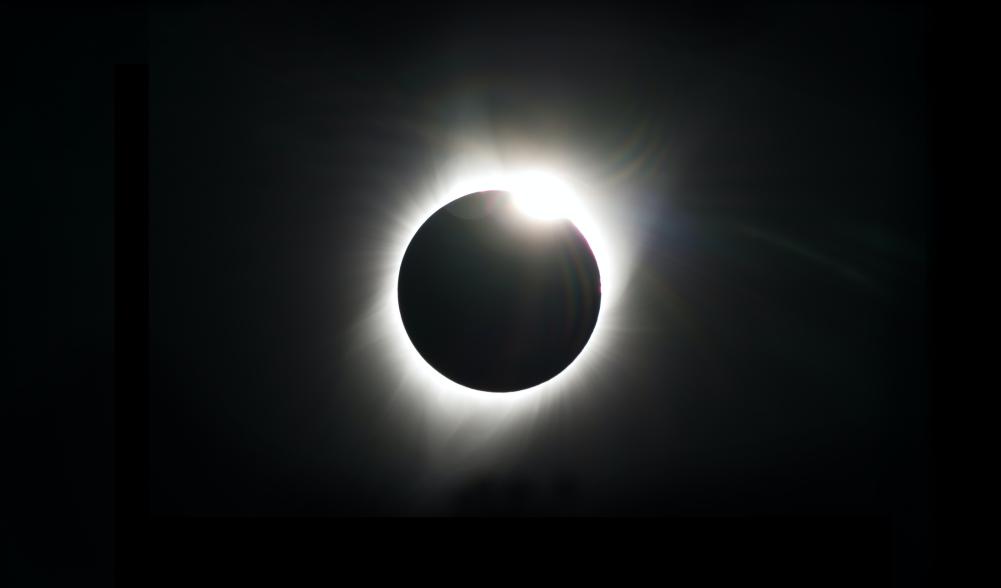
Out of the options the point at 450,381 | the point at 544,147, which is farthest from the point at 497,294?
the point at 544,147

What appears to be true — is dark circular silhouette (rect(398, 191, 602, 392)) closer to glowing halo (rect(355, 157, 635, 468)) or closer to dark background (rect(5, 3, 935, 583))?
glowing halo (rect(355, 157, 635, 468))

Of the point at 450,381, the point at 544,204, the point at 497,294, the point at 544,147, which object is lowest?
the point at 450,381

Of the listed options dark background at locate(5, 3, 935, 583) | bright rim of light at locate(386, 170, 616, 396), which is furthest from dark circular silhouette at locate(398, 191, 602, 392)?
dark background at locate(5, 3, 935, 583)

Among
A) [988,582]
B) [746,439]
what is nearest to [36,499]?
[746,439]

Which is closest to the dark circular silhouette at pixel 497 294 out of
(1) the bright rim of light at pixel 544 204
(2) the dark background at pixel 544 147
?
(1) the bright rim of light at pixel 544 204

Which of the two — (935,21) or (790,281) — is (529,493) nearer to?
(790,281)

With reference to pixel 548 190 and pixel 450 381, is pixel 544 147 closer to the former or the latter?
pixel 548 190
